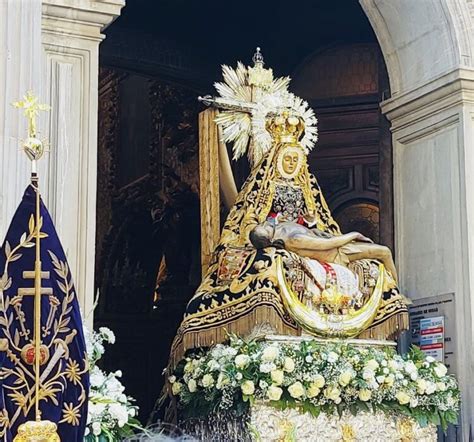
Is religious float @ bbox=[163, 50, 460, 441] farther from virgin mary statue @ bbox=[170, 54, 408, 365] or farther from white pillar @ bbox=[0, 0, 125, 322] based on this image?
white pillar @ bbox=[0, 0, 125, 322]

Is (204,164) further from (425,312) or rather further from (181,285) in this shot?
(181,285)

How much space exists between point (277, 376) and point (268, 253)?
2.98 ft

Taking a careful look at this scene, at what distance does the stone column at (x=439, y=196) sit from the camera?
8688 millimetres

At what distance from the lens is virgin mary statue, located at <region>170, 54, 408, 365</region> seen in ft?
26.5

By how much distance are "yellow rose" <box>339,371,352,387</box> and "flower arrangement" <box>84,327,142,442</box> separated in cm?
152

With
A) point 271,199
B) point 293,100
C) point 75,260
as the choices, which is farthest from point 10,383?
point 293,100

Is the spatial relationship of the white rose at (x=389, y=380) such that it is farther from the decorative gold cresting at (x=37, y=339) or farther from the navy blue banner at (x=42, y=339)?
the decorative gold cresting at (x=37, y=339)

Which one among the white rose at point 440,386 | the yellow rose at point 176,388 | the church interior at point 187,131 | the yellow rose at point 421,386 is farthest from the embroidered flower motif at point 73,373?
the church interior at point 187,131

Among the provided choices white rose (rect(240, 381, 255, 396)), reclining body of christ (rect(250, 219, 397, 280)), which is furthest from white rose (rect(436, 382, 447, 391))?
white rose (rect(240, 381, 255, 396))

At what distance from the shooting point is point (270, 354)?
25.2 ft

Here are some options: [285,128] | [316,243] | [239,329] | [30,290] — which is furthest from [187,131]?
[30,290]

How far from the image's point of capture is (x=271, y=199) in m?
8.57

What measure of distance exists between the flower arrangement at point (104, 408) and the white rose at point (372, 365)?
177 centimetres

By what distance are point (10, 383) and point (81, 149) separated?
7.38 ft
